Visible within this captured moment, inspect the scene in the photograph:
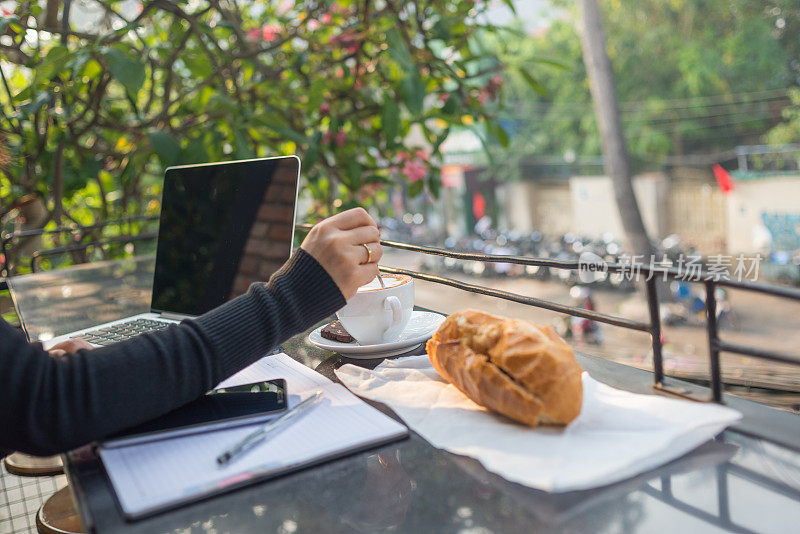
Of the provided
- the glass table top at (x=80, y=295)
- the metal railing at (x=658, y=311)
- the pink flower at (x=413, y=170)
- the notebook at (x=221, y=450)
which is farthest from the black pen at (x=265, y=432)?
the pink flower at (x=413, y=170)

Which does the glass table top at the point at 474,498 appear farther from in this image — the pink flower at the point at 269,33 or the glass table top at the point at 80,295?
the pink flower at the point at 269,33

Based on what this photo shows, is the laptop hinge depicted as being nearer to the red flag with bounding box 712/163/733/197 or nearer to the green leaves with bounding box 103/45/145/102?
the green leaves with bounding box 103/45/145/102

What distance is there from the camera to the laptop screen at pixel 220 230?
0.82 m

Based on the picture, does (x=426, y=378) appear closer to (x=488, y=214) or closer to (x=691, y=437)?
(x=691, y=437)

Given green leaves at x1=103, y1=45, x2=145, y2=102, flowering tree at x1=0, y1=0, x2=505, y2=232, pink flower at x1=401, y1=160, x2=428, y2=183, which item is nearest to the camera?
green leaves at x1=103, y1=45, x2=145, y2=102

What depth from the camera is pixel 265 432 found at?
502 millimetres

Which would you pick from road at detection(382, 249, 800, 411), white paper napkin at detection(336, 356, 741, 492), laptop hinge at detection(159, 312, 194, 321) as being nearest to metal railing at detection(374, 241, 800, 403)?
white paper napkin at detection(336, 356, 741, 492)

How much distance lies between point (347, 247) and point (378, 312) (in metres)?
0.11

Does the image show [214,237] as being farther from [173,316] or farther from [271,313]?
[271,313]

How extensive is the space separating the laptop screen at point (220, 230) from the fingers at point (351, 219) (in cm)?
16

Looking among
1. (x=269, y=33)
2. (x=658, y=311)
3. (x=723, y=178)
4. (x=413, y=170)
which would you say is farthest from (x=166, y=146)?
(x=723, y=178)

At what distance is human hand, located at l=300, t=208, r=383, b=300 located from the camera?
2.02ft

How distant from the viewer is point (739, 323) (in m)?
9.37

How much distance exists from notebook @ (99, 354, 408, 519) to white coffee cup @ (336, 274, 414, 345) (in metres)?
0.14
